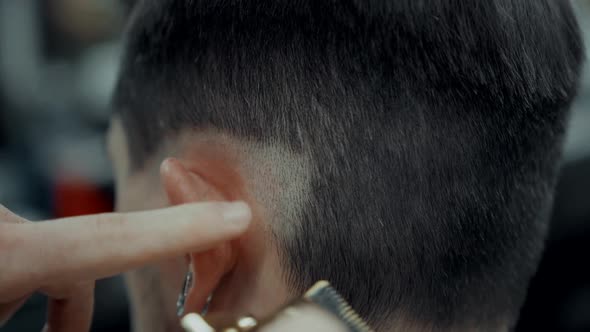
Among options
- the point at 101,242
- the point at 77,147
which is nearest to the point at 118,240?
the point at 101,242

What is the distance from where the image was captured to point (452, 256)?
0.74 m

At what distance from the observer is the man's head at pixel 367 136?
0.67 m

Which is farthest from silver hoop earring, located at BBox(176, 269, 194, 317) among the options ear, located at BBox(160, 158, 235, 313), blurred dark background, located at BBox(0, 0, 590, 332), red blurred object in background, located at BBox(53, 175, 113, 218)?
red blurred object in background, located at BBox(53, 175, 113, 218)

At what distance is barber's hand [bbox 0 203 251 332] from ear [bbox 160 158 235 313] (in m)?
0.05

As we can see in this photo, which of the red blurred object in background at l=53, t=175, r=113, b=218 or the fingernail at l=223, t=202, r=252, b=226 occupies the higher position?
the fingernail at l=223, t=202, r=252, b=226

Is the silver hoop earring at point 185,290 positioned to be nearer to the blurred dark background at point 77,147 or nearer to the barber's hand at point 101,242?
the barber's hand at point 101,242

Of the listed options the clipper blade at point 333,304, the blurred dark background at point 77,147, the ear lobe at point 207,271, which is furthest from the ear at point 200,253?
the blurred dark background at point 77,147

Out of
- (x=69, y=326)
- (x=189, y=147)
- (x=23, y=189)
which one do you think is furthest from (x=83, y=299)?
(x=23, y=189)

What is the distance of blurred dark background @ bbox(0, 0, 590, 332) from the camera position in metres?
1.96

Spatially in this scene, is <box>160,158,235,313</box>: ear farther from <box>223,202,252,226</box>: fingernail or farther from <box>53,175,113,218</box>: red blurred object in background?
<box>53,175,113,218</box>: red blurred object in background

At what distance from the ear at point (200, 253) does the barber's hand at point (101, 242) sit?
2.1 inches

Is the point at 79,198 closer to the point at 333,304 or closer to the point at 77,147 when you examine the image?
the point at 77,147

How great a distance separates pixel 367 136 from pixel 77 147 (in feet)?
5.64

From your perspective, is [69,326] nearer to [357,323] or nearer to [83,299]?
[83,299]
